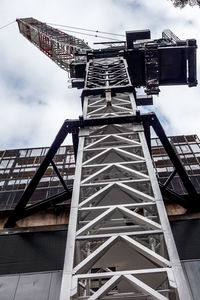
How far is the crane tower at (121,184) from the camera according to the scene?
3895 millimetres

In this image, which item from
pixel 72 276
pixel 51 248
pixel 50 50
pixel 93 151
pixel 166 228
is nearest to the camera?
pixel 72 276

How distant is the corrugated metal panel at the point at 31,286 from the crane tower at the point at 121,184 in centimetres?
95

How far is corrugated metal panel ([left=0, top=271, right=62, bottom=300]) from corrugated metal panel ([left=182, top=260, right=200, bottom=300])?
312cm

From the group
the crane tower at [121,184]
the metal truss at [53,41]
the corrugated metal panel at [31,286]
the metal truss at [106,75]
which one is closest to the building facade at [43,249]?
the corrugated metal panel at [31,286]

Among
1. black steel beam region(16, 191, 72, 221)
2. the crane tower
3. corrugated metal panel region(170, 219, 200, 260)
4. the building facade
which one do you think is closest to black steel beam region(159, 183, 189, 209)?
the crane tower

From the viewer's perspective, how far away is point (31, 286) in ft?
26.3

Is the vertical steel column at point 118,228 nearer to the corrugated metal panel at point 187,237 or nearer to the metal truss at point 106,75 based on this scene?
the metal truss at point 106,75

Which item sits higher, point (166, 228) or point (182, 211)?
point (182, 211)

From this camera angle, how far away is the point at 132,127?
7.62m

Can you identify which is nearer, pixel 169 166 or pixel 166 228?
pixel 166 228

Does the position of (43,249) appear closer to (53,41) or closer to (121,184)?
(121,184)

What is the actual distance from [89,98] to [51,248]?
4.50 metres

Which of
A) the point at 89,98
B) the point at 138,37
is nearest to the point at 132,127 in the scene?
the point at 89,98

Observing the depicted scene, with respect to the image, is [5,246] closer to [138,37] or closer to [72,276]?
[72,276]
